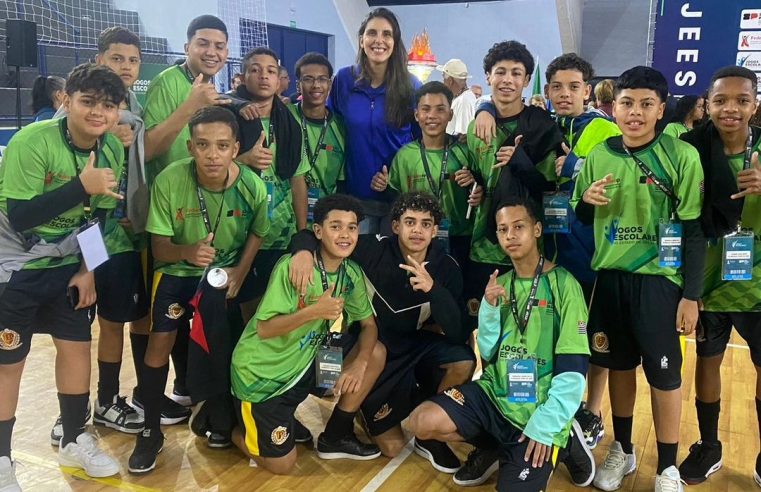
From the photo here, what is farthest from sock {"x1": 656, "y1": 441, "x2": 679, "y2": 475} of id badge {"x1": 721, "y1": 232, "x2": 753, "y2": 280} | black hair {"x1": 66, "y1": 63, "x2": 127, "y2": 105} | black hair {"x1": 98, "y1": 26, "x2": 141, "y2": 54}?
black hair {"x1": 98, "y1": 26, "x2": 141, "y2": 54}

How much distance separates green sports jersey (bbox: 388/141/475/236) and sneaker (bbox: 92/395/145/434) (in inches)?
71.1

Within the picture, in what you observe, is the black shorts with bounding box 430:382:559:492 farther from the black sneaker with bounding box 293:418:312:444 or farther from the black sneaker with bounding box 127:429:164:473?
the black sneaker with bounding box 127:429:164:473

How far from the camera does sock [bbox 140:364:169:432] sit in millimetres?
3053

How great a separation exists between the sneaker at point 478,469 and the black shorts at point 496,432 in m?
0.06

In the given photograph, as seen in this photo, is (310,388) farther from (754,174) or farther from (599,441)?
(754,174)

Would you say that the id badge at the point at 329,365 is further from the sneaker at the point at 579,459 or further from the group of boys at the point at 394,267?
the sneaker at the point at 579,459

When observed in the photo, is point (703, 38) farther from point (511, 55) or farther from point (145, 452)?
point (145, 452)

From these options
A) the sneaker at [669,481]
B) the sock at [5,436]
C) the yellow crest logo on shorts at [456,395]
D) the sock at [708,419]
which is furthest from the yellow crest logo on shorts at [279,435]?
the sock at [708,419]

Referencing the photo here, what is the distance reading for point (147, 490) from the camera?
112 inches

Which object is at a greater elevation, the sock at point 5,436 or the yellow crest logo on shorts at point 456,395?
the yellow crest logo on shorts at point 456,395

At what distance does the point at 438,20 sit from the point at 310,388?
1649 centimetres

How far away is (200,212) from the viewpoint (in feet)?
10.0

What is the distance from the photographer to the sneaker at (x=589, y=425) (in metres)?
3.03

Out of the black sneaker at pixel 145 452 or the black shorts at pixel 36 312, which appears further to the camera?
the black sneaker at pixel 145 452
